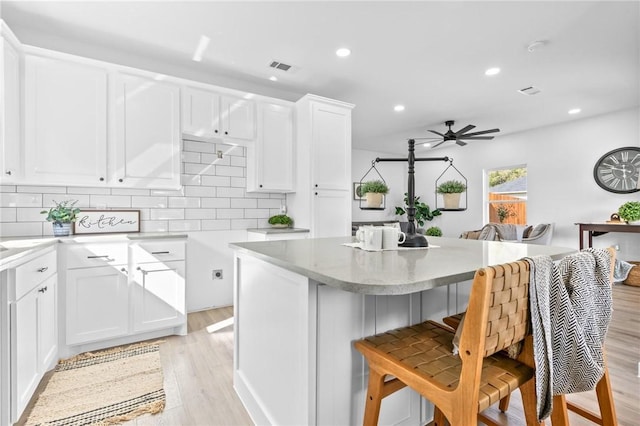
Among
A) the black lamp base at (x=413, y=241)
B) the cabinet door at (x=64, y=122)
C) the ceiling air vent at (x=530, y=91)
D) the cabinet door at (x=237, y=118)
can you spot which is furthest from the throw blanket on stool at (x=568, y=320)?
the ceiling air vent at (x=530, y=91)

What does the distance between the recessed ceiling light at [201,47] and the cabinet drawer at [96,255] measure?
1792 millimetres

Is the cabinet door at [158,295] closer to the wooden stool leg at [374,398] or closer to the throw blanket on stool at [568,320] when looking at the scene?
the wooden stool leg at [374,398]

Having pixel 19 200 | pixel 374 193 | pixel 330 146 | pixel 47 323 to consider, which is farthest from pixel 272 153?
pixel 47 323

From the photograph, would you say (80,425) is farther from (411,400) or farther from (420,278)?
(420,278)

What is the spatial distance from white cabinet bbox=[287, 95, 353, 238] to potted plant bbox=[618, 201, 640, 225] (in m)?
3.85

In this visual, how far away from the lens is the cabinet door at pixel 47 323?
1.86m

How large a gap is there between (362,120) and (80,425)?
463 cm

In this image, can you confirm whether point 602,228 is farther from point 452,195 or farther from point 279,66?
point 279,66

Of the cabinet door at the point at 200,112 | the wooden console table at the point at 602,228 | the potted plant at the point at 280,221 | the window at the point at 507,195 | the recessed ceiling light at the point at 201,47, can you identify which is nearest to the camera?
the recessed ceiling light at the point at 201,47

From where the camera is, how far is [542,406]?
98cm

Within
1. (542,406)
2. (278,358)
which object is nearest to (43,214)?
(278,358)

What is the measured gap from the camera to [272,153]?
347cm

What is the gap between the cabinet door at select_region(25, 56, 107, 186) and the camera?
2367mm

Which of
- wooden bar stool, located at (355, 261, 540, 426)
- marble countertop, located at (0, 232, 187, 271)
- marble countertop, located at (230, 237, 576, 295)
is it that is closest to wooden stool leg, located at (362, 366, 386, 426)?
wooden bar stool, located at (355, 261, 540, 426)
